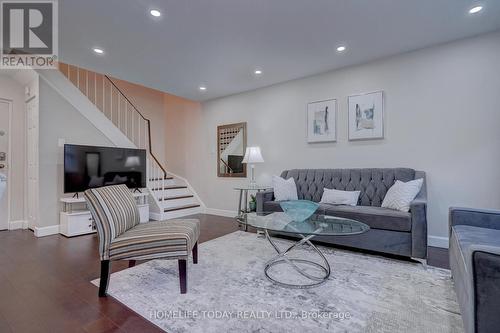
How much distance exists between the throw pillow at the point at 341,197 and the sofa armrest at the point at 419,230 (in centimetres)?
82

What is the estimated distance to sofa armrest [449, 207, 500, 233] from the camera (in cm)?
208

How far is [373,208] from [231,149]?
9.73ft

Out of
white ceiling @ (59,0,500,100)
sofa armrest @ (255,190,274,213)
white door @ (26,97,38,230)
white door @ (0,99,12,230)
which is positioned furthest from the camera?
white door @ (0,99,12,230)

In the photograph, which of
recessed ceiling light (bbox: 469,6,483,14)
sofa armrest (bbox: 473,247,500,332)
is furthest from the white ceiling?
sofa armrest (bbox: 473,247,500,332)

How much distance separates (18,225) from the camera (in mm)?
4148

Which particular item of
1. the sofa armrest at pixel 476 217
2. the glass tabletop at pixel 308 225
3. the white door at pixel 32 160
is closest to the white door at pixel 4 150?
the white door at pixel 32 160

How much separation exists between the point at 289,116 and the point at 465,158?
249 cm

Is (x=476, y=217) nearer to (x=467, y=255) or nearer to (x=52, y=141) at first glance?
(x=467, y=255)

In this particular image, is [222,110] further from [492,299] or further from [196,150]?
[492,299]

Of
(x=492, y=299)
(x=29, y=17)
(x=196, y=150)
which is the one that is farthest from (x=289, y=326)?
(x=196, y=150)

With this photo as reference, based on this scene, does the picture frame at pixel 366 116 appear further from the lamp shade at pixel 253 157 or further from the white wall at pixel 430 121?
the lamp shade at pixel 253 157

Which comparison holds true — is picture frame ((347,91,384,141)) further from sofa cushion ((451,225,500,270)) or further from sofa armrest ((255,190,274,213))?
sofa cushion ((451,225,500,270))

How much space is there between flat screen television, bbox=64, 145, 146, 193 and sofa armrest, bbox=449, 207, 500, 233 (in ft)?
15.0

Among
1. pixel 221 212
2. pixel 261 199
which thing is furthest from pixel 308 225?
pixel 221 212
